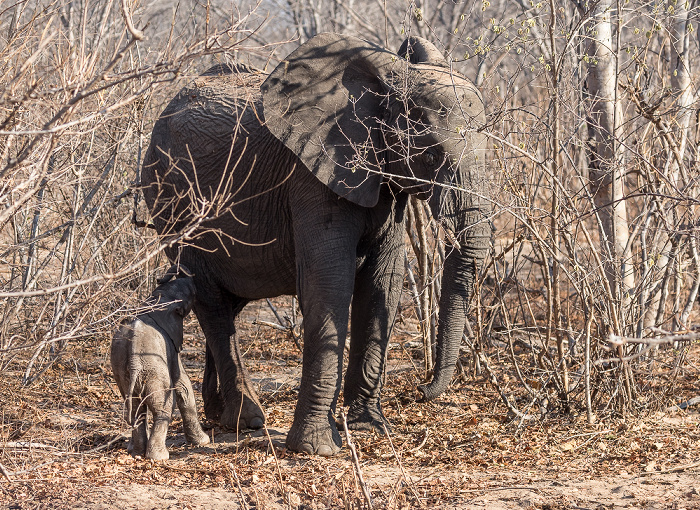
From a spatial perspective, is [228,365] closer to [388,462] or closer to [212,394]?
[212,394]

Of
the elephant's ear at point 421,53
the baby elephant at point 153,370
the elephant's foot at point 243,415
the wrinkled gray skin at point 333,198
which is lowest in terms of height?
the elephant's foot at point 243,415

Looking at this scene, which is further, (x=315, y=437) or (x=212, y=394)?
(x=212, y=394)

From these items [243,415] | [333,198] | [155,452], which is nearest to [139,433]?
[155,452]

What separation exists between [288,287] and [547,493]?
249cm

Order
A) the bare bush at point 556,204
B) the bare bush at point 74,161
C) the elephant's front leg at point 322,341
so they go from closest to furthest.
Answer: the bare bush at point 74,161 < the bare bush at point 556,204 < the elephant's front leg at point 322,341

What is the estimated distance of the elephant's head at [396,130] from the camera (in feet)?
17.2

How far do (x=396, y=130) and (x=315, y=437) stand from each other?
194 centimetres

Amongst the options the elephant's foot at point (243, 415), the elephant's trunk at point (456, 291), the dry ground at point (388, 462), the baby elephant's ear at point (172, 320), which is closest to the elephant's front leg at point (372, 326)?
the dry ground at point (388, 462)

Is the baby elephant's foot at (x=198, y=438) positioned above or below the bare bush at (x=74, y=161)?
below

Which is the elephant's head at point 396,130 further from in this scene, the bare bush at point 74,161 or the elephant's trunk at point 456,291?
the bare bush at point 74,161

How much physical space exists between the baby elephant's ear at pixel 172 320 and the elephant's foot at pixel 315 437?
926mm

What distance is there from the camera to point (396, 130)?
5332 mm

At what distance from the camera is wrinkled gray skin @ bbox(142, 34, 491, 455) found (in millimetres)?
5324

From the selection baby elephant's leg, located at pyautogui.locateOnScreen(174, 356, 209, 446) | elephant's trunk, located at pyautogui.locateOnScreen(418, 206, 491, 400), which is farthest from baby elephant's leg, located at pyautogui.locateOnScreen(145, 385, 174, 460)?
elephant's trunk, located at pyautogui.locateOnScreen(418, 206, 491, 400)
